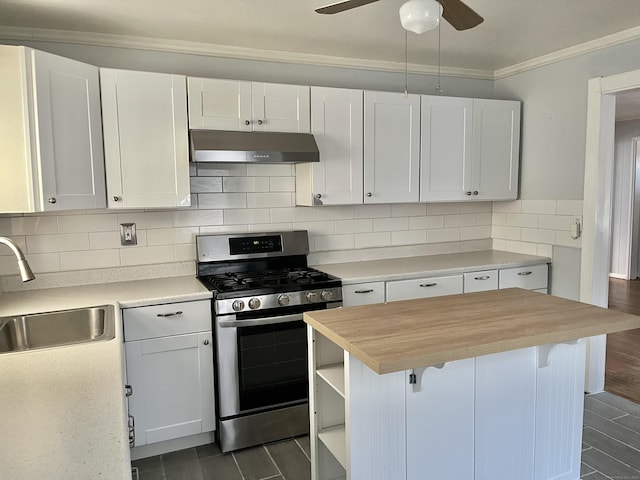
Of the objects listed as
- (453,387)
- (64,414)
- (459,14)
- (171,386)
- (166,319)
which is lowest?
(171,386)

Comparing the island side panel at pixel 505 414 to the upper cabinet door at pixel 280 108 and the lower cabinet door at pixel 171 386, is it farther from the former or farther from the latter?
the upper cabinet door at pixel 280 108

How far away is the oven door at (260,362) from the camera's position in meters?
2.73

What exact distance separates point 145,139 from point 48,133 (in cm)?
51

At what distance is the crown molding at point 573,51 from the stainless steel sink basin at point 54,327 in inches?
132

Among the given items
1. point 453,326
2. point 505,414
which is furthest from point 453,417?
point 453,326

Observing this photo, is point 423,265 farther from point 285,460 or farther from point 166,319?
point 166,319

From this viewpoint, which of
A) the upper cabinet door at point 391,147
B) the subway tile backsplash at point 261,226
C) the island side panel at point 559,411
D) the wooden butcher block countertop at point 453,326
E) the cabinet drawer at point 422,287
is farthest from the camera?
the upper cabinet door at point 391,147

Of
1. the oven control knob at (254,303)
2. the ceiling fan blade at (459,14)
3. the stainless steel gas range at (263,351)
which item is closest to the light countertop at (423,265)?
the stainless steel gas range at (263,351)

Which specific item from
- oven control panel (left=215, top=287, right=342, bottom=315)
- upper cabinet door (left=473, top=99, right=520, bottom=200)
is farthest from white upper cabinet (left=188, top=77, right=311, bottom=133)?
upper cabinet door (left=473, top=99, right=520, bottom=200)

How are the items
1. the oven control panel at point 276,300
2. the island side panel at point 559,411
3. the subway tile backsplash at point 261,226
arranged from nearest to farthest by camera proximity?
1. the island side panel at point 559,411
2. the oven control panel at point 276,300
3. the subway tile backsplash at point 261,226

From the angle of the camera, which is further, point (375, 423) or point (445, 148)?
point (445, 148)

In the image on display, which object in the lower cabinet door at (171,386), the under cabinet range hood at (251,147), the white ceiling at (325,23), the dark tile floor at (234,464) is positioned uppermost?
the white ceiling at (325,23)

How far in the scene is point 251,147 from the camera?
2896mm

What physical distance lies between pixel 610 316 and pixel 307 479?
1.63 m
